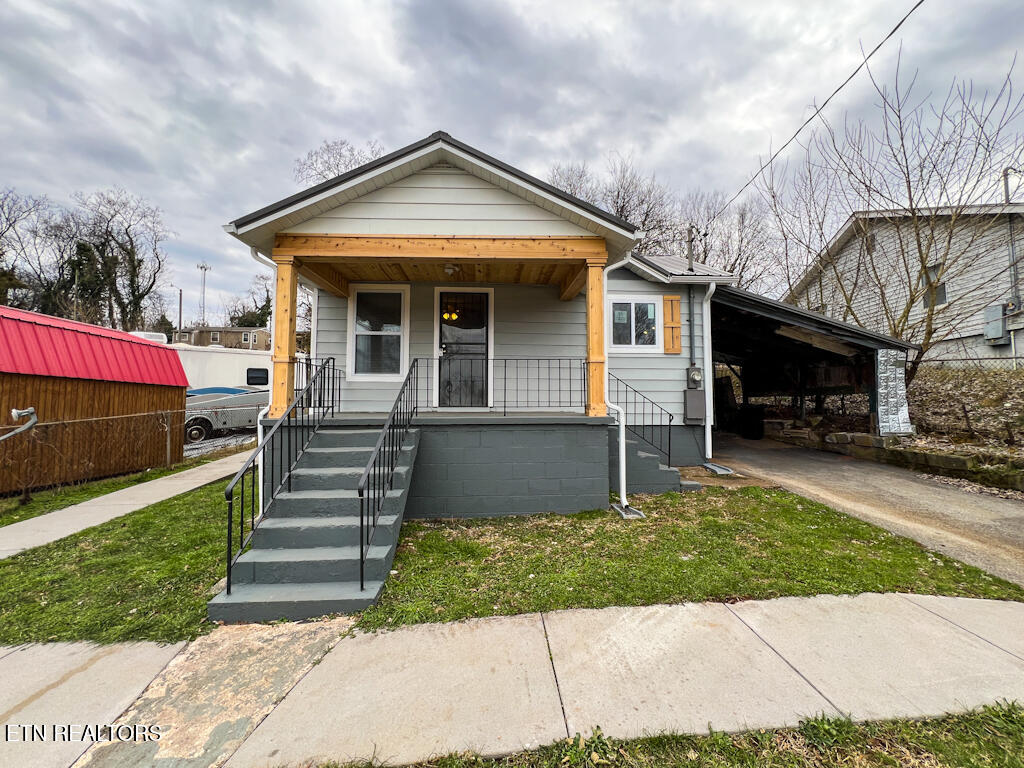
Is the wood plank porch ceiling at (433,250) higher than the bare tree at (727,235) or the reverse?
the reverse

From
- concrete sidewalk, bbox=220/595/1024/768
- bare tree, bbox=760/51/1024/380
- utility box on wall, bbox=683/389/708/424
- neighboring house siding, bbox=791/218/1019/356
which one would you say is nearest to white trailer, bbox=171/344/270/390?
utility box on wall, bbox=683/389/708/424

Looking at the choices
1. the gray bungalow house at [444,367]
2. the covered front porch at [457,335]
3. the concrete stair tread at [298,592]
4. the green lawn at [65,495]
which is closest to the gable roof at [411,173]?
the gray bungalow house at [444,367]

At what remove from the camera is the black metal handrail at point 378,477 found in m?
2.98

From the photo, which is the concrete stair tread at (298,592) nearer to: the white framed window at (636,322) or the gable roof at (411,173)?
the gable roof at (411,173)

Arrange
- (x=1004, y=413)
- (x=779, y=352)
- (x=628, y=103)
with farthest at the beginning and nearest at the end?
(x=628, y=103)
(x=779, y=352)
(x=1004, y=413)

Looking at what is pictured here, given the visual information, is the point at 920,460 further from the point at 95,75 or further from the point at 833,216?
the point at 95,75

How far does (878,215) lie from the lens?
29.9 feet

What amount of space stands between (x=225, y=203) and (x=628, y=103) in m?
21.4

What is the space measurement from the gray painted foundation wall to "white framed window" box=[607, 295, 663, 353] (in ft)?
9.22

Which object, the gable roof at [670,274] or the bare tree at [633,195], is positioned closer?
the gable roof at [670,274]

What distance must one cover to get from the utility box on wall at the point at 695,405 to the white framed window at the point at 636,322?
96 cm

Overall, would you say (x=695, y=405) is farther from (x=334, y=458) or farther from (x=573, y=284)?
(x=334, y=458)

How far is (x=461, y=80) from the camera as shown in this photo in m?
Answer: 11.0

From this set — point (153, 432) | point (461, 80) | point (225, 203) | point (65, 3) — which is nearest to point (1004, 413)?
point (461, 80)
